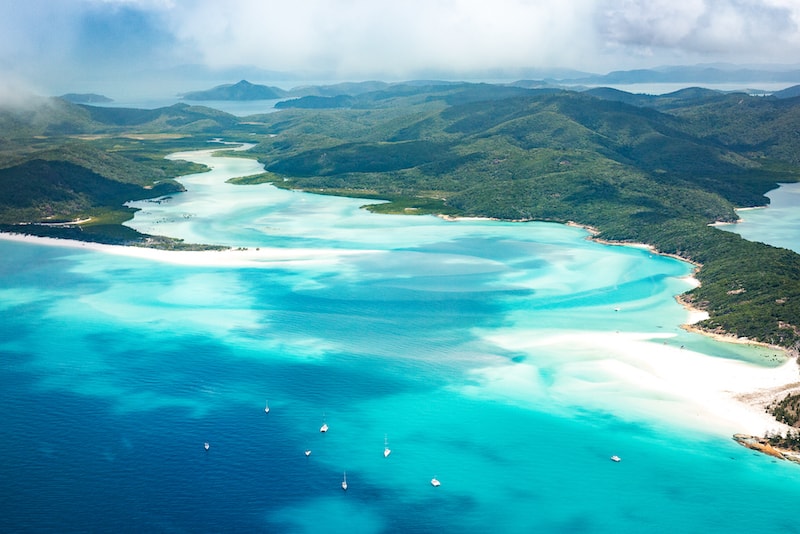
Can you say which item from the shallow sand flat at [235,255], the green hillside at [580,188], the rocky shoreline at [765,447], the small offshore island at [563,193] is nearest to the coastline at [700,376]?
the rocky shoreline at [765,447]

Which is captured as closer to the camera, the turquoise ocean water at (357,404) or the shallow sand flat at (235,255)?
the turquoise ocean water at (357,404)

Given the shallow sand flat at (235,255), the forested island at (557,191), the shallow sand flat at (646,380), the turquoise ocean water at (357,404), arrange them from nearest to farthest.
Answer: the turquoise ocean water at (357,404), the shallow sand flat at (646,380), the forested island at (557,191), the shallow sand flat at (235,255)

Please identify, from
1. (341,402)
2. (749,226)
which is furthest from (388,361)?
(749,226)

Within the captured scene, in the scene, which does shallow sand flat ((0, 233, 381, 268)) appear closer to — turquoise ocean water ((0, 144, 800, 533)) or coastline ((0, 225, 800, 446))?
turquoise ocean water ((0, 144, 800, 533))

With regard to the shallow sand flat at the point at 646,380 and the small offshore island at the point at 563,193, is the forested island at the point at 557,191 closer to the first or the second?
the small offshore island at the point at 563,193

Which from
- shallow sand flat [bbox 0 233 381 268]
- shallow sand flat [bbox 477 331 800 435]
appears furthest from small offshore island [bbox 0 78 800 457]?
shallow sand flat [bbox 477 331 800 435]

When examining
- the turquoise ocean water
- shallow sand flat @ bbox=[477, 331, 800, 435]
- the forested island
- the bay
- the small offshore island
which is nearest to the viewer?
the turquoise ocean water

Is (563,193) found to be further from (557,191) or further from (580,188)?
(580,188)

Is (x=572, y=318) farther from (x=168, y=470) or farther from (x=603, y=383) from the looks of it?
(x=168, y=470)

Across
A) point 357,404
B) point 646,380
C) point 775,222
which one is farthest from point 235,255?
point 775,222

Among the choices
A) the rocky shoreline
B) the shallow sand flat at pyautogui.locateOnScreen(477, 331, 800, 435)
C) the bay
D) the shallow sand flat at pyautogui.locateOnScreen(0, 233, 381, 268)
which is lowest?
the rocky shoreline
